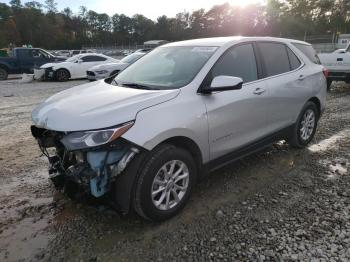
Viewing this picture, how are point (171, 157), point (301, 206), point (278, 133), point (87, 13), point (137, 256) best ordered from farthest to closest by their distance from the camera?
1. point (87, 13)
2. point (278, 133)
3. point (301, 206)
4. point (171, 157)
5. point (137, 256)

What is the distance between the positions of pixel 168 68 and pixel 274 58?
163 cm

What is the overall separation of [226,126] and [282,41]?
210 centimetres

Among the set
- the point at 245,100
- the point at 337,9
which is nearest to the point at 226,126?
the point at 245,100

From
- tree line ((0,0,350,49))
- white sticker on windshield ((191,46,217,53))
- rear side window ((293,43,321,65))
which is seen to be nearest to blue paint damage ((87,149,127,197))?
white sticker on windshield ((191,46,217,53))

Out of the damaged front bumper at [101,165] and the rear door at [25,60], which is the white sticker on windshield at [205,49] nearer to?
the damaged front bumper at [101,165]

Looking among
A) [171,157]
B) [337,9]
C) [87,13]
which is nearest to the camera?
[171,157]

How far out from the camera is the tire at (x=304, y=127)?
17.6 feet

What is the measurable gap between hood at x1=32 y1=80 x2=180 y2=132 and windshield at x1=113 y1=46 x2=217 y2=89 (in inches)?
11.4

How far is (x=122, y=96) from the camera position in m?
3.54

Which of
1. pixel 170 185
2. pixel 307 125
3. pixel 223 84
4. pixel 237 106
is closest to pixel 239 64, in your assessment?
pixel 237 106

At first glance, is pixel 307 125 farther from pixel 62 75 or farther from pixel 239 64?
pixel 62 75

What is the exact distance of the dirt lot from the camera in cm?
308

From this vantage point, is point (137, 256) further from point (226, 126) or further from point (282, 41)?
point (282, 41)

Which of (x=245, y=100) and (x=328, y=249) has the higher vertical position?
(x=245, y=100)
